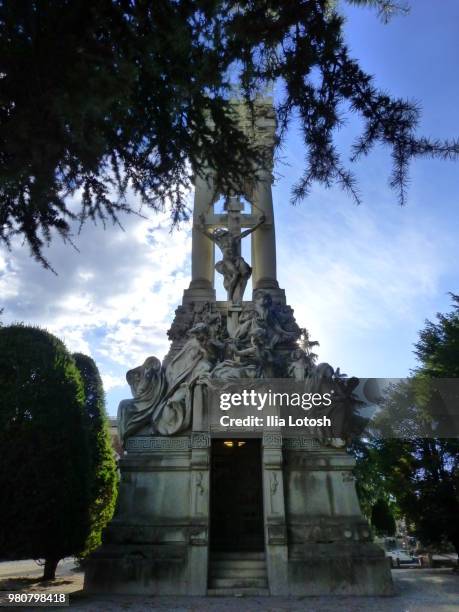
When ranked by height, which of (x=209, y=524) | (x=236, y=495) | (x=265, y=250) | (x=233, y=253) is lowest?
(x=209, y=524)

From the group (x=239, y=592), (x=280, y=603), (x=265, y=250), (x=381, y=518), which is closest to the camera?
(x=280, y=603)

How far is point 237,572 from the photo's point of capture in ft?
33.4

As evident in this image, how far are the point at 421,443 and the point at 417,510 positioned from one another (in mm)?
2269

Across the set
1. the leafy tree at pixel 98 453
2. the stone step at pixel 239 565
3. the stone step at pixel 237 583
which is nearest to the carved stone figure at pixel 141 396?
the leafy tree at pixel 98 453

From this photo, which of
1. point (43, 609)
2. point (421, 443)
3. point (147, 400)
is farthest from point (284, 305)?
point (43, 609)

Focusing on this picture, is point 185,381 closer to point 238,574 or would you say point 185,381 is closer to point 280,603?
point 238,574

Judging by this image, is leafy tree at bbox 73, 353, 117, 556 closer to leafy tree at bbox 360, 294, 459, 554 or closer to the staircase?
the staircase

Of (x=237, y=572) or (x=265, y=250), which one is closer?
(x=237, y=572)

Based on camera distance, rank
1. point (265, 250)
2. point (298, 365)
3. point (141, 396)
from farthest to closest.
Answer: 1. point (265, 250)
2. point (298, 365)
3. point (141, 396)

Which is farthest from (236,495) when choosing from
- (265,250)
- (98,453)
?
(265,250)

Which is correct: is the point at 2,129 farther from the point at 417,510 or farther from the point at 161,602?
the point at 417,510

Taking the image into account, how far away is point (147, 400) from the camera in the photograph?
1230 centimetres

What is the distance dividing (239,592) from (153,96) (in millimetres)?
8849

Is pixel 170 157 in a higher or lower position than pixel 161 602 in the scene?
higher
